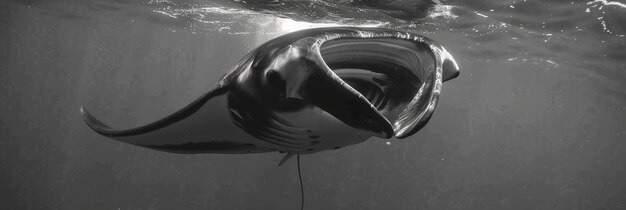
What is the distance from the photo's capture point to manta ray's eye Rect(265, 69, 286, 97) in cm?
213

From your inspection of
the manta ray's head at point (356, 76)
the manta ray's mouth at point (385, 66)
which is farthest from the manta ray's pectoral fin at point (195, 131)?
the manta ray's mouth at point (385, 66)

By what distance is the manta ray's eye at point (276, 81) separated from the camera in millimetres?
2130

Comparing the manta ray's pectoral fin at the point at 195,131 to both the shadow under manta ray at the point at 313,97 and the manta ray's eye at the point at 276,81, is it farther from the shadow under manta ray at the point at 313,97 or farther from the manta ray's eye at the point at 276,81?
the manta ray's eye at the point at 276,81

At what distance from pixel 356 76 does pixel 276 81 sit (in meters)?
1.38

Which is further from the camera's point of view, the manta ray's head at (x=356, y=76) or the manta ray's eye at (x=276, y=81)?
the manta ray's eye at (x=276, y=81)

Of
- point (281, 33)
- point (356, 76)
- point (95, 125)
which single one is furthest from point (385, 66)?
point (281, 33)

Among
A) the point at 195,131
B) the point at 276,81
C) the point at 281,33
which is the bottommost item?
the point at 281,33

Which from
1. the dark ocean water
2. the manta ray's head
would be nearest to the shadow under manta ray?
the manta ray's head

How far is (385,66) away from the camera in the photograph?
10.4 feet

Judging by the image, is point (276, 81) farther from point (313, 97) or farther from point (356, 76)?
point (356, 76)

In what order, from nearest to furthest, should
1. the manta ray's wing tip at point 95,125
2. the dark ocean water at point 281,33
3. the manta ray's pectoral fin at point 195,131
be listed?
the manta ray's pectoral fin at point 195,131
the manta ray's wing tip at point 95,125
the dark ocean water at point 281,33

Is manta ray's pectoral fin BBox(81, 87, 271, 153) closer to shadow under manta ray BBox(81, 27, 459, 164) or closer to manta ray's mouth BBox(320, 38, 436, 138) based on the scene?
shadow under manta ray BBox(81, 27, 459, 164)

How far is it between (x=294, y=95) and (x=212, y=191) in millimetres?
28020

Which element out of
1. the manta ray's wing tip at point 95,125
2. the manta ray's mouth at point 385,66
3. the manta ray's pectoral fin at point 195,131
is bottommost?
the manta ray's wing tip at point 95,125
